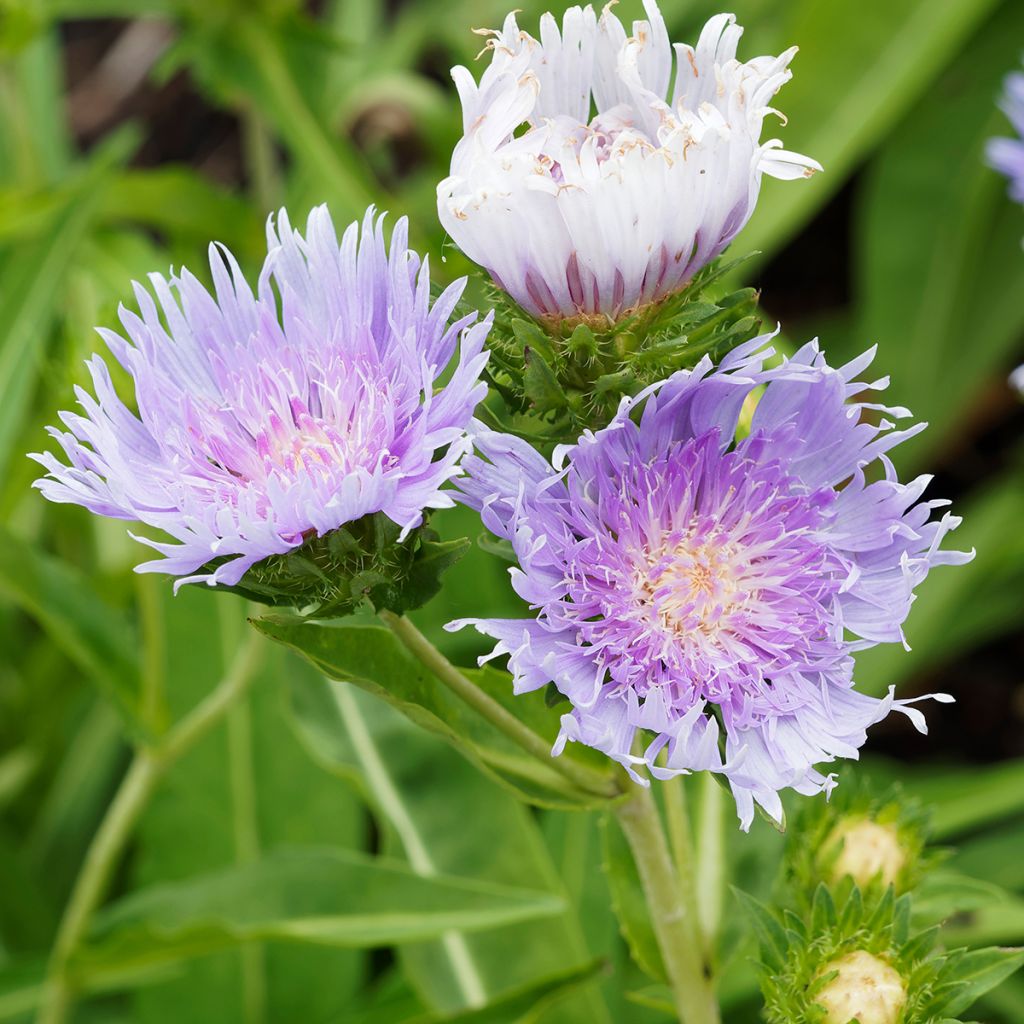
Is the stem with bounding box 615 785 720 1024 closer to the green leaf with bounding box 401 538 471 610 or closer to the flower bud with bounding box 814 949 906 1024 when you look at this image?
the flower bud with bounding box 814 949 906 1024

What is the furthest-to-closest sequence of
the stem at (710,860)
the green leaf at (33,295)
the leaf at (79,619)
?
the green leaf at (33,295)
the leaf at (79,619)
the stem at (710,860)

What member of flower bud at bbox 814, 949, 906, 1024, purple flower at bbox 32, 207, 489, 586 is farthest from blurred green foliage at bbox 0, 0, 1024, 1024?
purple flower at bbox 32, 207, 489, 586

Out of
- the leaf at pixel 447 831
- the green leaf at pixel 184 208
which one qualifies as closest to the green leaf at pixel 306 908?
the leaf at pixel 447 831

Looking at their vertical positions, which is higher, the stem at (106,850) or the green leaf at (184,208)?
the green leaf at (184,208)

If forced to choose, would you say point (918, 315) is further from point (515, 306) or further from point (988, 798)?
point (515, 306)

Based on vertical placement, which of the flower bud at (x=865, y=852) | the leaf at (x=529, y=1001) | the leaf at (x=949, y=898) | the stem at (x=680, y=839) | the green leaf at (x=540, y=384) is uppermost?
the green leaf at (x=540, y=384)

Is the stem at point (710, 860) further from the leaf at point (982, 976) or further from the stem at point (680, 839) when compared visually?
the leaf at point (982, 976)

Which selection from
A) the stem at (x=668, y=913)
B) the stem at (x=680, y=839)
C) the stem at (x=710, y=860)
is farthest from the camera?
the stem at (x=710, y=860)

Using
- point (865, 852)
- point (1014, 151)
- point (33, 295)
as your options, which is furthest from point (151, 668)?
point (1014, 151)
